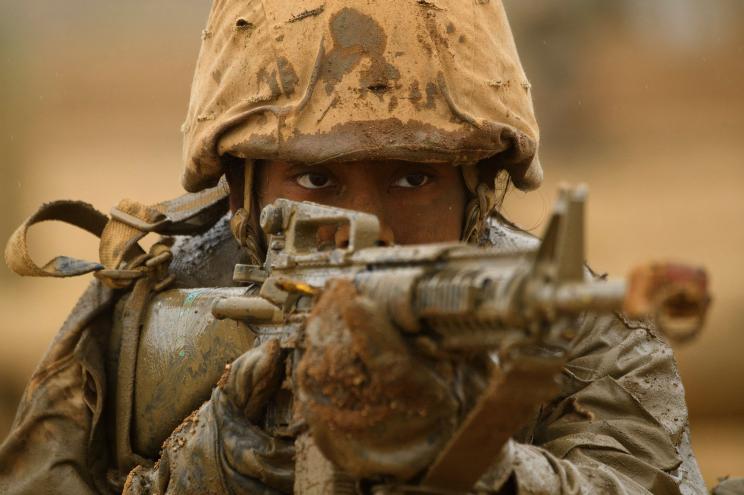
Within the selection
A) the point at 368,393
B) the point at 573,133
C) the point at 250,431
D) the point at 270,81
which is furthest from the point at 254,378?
the point at 573,133

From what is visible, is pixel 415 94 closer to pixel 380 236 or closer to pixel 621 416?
pixel 380 236

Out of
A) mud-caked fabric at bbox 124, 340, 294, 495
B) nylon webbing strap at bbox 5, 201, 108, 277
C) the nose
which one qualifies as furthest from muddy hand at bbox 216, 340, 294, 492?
nylon webbing strap at bbox 5, 201, 108, 277

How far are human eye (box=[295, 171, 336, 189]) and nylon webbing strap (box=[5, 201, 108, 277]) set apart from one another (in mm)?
732

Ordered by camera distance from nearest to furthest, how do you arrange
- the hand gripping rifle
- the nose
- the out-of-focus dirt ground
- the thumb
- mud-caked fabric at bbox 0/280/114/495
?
the hand gripping rifle → the thumb → the nose → mud-caked fabric at bbox 0/280/114/495 → the out-of-focus dirt ground

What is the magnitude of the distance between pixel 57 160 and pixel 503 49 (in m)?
6.33

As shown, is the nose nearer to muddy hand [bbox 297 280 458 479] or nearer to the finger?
the finger

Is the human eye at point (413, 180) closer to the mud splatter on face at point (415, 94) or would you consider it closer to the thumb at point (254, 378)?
the mud splatter on face at point (415, 94)

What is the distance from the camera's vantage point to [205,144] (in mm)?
4508

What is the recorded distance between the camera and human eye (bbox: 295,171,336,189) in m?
4.36

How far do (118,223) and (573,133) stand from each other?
577 centimetres

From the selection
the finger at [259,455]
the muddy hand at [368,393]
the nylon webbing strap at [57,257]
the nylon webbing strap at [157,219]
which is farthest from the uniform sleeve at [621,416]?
the nylon webbing strap at [57,257]

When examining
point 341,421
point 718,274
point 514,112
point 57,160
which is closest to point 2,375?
point 57,160

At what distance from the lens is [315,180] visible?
4383 mm

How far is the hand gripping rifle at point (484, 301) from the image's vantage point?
2775 mm
